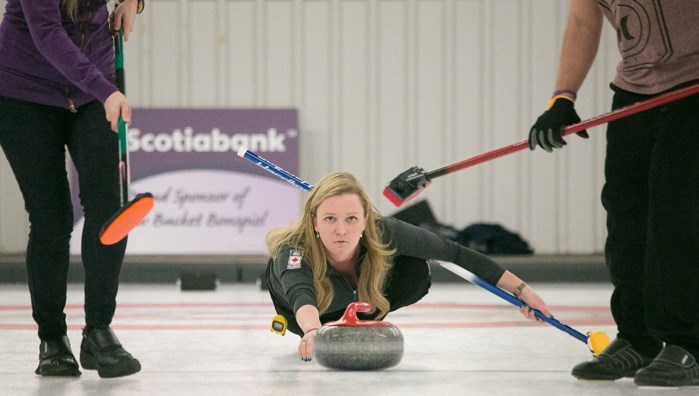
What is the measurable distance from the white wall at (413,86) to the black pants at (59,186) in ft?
15.7

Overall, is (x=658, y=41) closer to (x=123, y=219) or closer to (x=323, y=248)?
(x=323, y=248)

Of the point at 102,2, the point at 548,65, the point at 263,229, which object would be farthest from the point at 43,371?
the point at 548,65

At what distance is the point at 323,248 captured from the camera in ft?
10.3

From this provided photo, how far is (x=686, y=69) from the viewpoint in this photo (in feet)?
9.00

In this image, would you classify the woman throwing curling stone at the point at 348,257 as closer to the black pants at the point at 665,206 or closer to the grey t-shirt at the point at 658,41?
the black pants at the point at 665,206

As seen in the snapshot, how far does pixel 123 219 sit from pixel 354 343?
670 mm

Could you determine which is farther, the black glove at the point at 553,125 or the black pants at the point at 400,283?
the black pants at the point at 400,283

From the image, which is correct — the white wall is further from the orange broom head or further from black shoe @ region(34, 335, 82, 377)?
the orange broom head

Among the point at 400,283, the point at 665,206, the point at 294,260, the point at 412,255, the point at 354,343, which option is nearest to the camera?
the point at 665,206

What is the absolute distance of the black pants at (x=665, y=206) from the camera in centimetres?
268

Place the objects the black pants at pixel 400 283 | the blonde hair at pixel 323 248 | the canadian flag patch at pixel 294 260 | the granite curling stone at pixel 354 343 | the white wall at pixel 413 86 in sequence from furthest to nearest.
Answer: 1. the white wall at pixel 413 86
2. the black pants at pixel 400 283
3. the blonde hair at pixel 323 248
4. the canadian flag patch at pixel 294 260
5. the granite curling stone at pixel 354 343

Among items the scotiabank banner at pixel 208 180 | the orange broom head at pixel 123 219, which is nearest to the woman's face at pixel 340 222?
the orange broom head at pixel 123 219

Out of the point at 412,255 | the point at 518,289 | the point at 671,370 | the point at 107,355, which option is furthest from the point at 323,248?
the point at 671,370

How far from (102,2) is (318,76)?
190 inches
